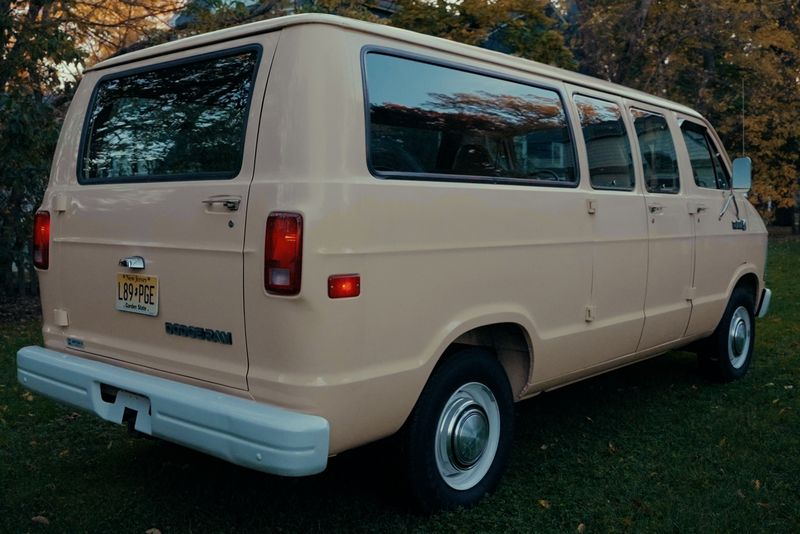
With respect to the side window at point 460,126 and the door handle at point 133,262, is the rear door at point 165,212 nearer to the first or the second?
the door handle at point 133,262

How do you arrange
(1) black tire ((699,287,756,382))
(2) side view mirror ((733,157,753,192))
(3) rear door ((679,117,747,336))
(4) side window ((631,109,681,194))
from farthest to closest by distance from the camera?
1. (1) black tire ((699,287,756,382))
2. (2) side view mirror ((733,157,753,192))
3. (3) rear door ((679,117,747,336))
4. (4) side window ((631,109,681,194))

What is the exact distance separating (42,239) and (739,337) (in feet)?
16.5

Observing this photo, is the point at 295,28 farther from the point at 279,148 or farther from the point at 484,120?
the point at 484,120

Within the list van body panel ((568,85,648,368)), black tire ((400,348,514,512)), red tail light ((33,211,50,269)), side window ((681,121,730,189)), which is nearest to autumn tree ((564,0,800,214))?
side window ((681,121,730,189))

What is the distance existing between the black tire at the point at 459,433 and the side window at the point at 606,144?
1.37 m

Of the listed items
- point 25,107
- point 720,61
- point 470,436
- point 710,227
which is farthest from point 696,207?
point 720,61

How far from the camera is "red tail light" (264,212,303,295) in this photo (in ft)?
9.31

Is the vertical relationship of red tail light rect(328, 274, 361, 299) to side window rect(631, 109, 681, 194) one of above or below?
below

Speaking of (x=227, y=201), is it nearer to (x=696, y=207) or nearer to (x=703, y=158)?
(x=696, y=207)

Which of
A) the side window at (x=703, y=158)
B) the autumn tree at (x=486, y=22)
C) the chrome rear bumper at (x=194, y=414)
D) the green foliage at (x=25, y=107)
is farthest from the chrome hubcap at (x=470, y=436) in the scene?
the green foliage at (x=25, y=107)

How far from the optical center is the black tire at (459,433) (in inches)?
132

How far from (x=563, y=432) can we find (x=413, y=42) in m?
2.66

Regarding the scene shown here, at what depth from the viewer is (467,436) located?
358 cm

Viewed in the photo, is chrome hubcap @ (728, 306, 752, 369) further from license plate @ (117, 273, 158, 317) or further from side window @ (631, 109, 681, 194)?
license plate @ (117, 273, 158, 317)
